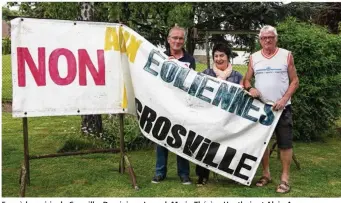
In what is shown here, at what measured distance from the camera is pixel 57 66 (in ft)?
14.8

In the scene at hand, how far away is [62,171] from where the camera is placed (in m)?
5.44

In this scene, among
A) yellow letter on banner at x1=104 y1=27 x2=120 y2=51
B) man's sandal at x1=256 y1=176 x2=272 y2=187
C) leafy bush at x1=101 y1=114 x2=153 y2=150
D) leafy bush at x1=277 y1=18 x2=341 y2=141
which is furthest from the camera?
leafy bush at x1=277 y1=18 x2=341 y2=141

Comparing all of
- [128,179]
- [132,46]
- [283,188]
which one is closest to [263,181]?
[283,188]

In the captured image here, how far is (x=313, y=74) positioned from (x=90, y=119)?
3773mm

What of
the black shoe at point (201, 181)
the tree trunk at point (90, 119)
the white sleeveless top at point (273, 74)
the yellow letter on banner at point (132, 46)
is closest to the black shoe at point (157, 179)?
the black shoe at point (201, 181)

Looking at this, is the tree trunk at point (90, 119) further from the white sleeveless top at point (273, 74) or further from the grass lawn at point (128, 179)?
the white sleeveless top at point (273, 74)

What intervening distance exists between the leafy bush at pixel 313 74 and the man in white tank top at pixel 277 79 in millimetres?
2664

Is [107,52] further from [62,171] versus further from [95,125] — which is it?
[95,125]

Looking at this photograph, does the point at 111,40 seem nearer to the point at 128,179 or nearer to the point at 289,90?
the point at 128,179

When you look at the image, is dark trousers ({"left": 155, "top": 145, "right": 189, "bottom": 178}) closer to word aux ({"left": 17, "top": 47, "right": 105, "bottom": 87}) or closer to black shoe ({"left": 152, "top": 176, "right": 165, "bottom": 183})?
black shoe ({"left": 152, "top": 176, "right": 165, "bottom": 183})

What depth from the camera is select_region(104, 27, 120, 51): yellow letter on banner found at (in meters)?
4.72

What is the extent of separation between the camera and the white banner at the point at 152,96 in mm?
4492

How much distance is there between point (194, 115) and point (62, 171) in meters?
1.93

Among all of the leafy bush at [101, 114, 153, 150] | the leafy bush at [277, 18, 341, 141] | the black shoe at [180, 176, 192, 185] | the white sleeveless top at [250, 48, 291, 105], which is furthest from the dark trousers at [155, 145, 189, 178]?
the leafy bush at [277, 18, 341, 141]
